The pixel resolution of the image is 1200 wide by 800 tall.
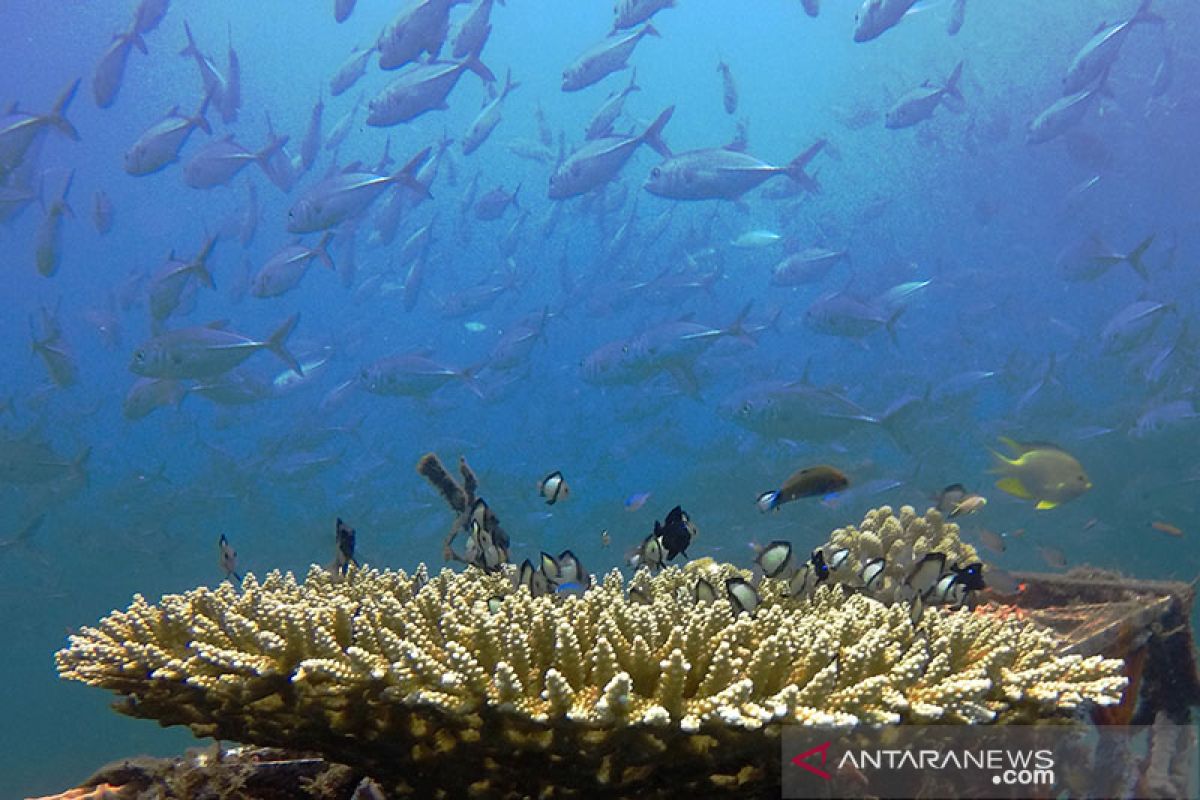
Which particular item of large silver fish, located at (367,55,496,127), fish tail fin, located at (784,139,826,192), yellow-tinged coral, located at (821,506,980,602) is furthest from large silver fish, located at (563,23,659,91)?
yellow-tinged coral, located at (821,506,980,602)

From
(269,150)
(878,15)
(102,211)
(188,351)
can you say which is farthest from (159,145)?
(878,15)

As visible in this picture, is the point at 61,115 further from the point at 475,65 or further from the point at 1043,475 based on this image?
the point at 1043,475

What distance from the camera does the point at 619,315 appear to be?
43.9 metres

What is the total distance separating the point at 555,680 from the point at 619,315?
42.3 metres

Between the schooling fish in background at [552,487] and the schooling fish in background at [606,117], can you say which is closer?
the schooling fish in background at [552,487]

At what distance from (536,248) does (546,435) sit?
1261 inches

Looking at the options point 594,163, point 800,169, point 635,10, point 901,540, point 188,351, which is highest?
point 635,10

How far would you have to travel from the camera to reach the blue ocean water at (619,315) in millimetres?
18094

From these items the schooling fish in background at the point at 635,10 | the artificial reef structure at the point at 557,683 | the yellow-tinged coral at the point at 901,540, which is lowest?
the artificial reef structure at the point at 557,683

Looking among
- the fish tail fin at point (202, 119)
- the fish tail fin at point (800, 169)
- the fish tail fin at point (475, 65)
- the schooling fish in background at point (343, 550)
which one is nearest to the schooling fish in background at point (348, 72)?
the fish tail fin at point (202, 119)

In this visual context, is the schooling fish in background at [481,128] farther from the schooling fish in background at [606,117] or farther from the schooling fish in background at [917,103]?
the schooling fish in background at [917,103]

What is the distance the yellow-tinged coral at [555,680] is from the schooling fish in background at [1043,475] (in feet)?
10.6

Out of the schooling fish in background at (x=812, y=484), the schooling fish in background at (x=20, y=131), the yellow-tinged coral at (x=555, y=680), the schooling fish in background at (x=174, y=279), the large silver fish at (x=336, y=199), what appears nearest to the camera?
the yellow-tinged coral at (x=555, y=680)

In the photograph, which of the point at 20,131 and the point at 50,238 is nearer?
the point at 20,131
